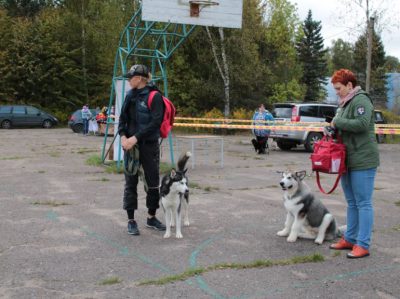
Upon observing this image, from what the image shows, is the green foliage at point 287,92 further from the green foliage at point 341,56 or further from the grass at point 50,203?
the grass at point 50,203

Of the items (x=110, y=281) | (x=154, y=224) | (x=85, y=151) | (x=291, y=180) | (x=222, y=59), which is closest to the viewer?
(x=110, y=281)

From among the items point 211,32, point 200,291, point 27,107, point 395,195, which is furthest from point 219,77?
point 200,291

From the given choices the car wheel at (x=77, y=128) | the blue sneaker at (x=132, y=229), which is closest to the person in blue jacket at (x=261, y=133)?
the blue sneaker at (x=132, y=229)

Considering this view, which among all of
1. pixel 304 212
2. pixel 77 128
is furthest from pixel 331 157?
pixel 77 128

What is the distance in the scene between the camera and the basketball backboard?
36.4 feet

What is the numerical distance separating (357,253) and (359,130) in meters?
1.30

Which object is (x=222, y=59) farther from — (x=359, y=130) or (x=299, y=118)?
(x=359, y=130)

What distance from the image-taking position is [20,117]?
1256 inches

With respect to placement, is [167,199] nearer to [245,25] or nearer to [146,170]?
[146,170]

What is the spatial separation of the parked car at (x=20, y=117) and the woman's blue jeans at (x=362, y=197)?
29849mm

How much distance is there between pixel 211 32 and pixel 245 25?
2.11 metres

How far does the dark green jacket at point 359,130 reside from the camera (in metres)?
4.91

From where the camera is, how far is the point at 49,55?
1444 inches

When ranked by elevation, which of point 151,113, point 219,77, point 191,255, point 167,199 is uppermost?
point 219,77
